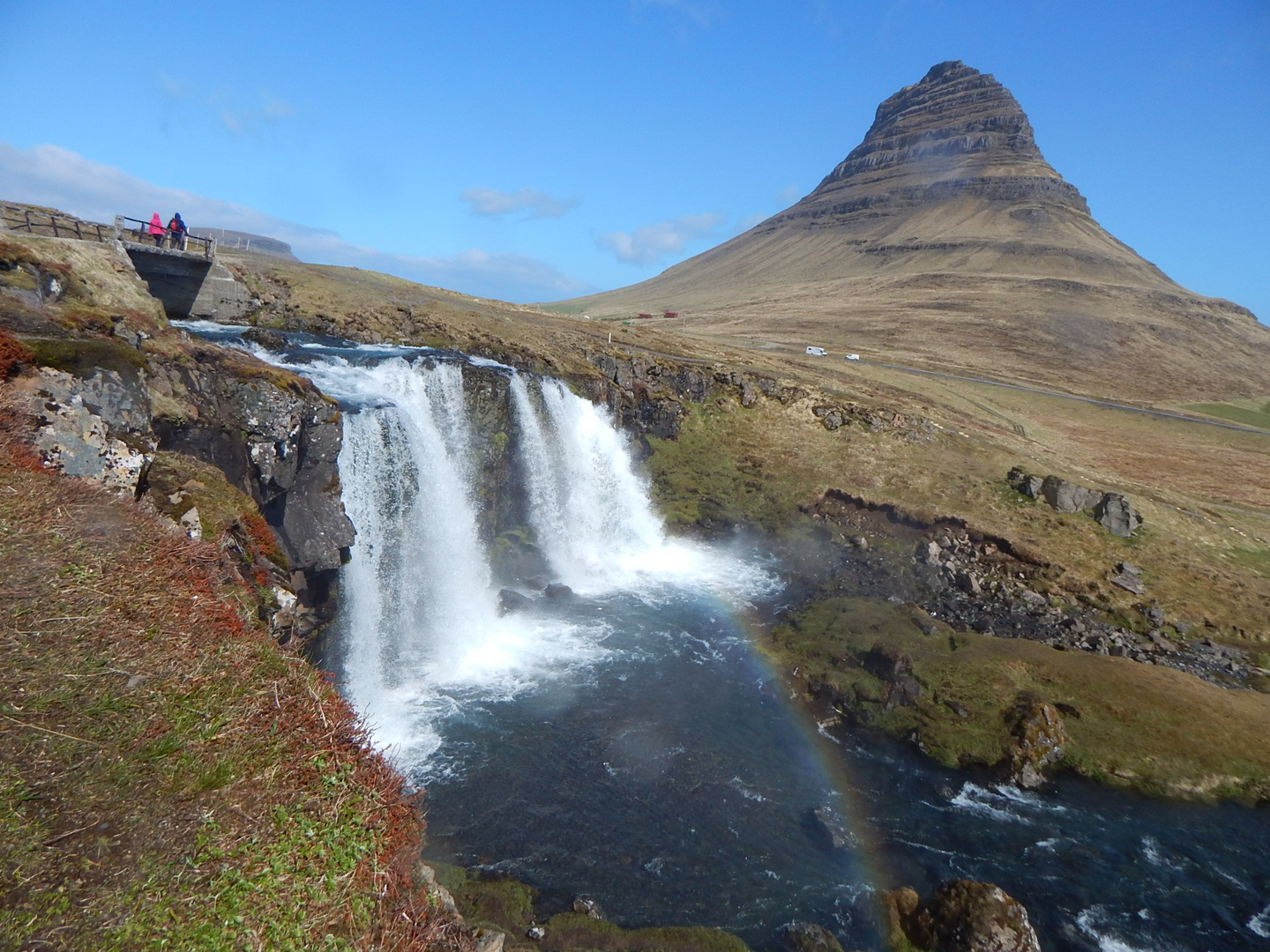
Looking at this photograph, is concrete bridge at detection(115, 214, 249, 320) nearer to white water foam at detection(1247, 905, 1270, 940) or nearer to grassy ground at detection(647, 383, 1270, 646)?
grassy ground at detection(647, 383, 1270, 646)

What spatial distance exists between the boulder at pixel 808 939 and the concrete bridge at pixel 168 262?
39539 millimetres

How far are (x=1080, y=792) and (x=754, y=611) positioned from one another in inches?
566

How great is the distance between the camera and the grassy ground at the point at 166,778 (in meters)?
6.36

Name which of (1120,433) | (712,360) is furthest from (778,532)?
(1120,433)

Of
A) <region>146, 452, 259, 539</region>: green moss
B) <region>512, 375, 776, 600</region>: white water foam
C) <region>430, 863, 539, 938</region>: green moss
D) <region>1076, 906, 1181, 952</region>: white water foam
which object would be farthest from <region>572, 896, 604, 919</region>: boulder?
<region>512, 375, 776, 600</region>: white water foam

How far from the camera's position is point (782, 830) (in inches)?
710

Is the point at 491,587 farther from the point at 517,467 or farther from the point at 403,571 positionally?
the point at 517,467

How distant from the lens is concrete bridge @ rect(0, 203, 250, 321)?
3172 cm

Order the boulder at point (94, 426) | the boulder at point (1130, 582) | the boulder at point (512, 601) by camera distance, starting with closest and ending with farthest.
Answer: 1. the boulder at point (94, 426)
2. the boulder at point (512, 601)
3. the boulder at point (1130, 582)

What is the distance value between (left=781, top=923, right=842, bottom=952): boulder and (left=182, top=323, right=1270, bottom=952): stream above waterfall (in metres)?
0.51

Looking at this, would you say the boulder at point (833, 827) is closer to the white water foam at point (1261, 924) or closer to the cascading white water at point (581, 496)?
the white water foam at point (1261, 924)

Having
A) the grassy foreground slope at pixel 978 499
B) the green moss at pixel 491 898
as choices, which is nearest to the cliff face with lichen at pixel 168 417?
the green moss at pixel 491 898

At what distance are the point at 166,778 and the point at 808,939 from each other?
44.8 ft

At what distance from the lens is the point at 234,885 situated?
23.0 ft
